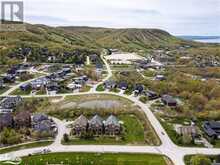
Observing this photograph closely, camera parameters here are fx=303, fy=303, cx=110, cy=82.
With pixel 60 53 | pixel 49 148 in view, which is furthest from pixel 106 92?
pixel 60 53

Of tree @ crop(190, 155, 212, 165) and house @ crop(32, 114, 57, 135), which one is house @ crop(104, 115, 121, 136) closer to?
house @ crop(32, 114, 57, 135)

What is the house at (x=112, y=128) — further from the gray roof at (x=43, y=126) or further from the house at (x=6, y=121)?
the house at (x=6, y=121)

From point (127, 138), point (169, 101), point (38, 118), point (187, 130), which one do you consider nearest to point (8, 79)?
point (38, 118)

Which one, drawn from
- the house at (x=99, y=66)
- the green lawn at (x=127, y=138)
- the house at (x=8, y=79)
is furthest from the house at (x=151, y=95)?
the house at (x=8, y=79)

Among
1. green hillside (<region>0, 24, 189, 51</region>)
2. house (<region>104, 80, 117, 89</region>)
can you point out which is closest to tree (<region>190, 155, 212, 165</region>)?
house (<region>104, 80, 117, 89</region>)

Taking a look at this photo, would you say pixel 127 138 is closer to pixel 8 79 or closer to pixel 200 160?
pixel 200 160

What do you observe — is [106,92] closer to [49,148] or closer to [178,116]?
[178,116]
